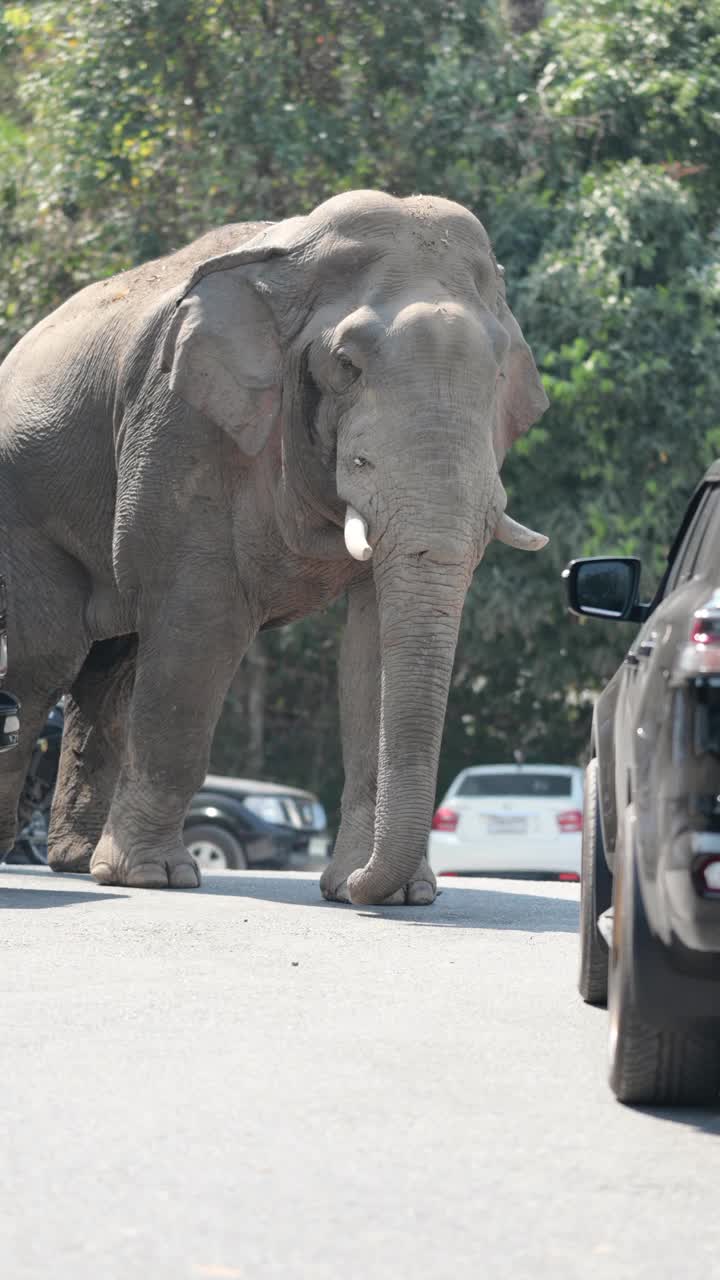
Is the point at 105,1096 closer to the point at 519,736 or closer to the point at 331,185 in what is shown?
the point at 331,185

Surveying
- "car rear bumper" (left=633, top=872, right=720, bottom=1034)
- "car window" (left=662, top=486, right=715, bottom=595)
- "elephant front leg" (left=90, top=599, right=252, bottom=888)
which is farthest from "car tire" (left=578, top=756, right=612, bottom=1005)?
"elephant front leg" (left=90, top=599, right=252, bottom=888)

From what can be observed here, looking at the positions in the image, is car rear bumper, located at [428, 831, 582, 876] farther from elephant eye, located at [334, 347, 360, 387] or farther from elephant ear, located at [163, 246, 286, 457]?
elephant eye, located at [334, 347, 360, 387]

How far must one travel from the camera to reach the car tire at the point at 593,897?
782cm

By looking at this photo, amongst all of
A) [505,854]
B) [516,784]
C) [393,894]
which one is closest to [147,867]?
[393,894]

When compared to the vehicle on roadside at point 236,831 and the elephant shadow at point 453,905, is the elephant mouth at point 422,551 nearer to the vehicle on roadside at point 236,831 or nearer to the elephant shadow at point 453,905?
the elephant shadow at point 453,905

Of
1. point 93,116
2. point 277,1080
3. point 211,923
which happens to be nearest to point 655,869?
point 277,1080

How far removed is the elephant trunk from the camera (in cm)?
1088

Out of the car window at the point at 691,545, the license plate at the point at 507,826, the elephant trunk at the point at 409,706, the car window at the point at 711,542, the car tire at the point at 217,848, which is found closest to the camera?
the car window at the point at 711,542

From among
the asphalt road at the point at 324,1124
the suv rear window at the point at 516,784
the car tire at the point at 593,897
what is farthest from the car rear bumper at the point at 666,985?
the suv rear window at the point at 516,784

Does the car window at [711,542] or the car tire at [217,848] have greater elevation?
the car window at [711,542]

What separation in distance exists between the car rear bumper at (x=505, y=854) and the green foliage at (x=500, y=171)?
2121mm

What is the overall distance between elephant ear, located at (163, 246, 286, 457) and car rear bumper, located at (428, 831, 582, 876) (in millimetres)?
11780

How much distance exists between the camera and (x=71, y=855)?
14.9 m

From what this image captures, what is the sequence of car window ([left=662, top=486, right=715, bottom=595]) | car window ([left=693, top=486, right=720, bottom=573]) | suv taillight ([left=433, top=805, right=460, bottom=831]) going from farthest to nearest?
1. suv taillight ([left=433, top=805, right=460, bottom=831])
2. car window ([left=662, top=486, right=715, bottom=595])
3. car window ([left=693, top=486, right=720, bottom=573])
